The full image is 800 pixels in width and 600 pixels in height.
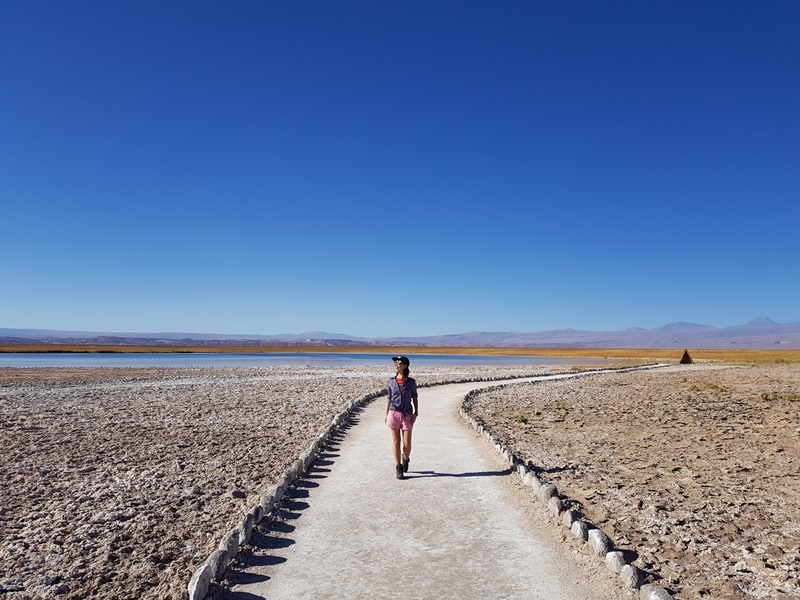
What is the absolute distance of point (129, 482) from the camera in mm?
9906

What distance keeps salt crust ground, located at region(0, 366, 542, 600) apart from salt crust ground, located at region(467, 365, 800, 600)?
4900mm

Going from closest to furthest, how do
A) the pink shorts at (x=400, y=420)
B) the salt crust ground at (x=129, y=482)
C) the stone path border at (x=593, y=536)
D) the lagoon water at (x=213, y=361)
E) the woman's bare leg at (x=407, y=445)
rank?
the stone path border at (x=593, y=536) < the salt crust ground at (x=129, y=482) < the pink shorts at (x=400, y=420) < the woman's bare leg at (x=407, y=445) < the lagoon water at (x=213, y=361)

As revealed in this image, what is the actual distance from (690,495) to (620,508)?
1.61 m

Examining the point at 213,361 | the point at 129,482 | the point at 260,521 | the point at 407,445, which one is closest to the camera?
the point at 260,521

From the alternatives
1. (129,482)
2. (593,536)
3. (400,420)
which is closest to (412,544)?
(593,536)

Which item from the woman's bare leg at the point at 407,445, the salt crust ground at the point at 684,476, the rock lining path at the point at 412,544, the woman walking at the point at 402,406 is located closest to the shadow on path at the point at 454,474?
the rock lining path at the point at 412,544

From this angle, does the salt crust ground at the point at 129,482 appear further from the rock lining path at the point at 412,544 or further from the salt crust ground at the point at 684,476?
the salt crust ground at the point at 684,476

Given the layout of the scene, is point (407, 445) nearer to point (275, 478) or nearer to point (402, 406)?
point (402, 406)

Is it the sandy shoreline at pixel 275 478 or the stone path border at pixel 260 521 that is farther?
the sandy shoreline at pixel 275 478

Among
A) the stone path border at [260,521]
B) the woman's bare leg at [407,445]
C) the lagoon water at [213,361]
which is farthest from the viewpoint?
the lagoon water at [213,361]

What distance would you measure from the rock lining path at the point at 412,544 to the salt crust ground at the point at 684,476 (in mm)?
991

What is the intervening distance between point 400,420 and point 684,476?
5.11 meters

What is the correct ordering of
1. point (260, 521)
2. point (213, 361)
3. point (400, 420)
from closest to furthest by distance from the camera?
point (260, 521) → point (400, 420) → point (213, 361)

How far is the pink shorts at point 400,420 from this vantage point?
9547 mm
